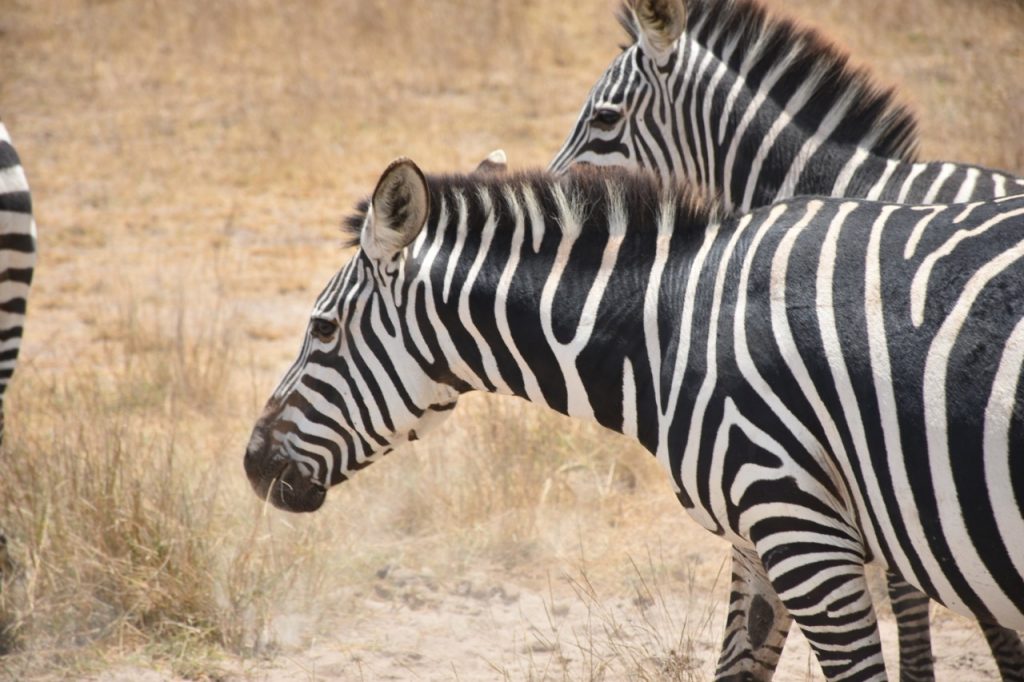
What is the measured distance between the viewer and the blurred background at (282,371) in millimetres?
4898

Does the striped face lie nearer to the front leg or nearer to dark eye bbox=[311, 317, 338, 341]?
dark eye bbox=[311, 317, 338, 341]

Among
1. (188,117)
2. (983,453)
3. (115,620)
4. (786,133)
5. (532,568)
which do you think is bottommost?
(115,620)

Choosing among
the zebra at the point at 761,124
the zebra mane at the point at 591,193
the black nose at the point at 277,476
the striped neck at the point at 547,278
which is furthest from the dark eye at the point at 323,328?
the zebra at the point at 761,124

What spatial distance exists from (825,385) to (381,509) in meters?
3.51

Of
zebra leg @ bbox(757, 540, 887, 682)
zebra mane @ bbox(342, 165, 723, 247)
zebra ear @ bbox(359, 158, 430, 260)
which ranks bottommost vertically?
zebra leg @ bbox(757, 540, 887, 682)

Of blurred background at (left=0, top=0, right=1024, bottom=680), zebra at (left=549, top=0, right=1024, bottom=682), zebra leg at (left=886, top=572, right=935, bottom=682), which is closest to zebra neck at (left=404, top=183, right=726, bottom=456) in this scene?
blurred background at (left=0, top=0, right=1024, bottom=680)

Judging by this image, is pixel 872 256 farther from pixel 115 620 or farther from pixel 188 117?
pixel 188 117

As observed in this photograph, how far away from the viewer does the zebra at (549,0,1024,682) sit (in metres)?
4.53


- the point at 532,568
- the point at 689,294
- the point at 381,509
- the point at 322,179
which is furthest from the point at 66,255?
the point at 689,294

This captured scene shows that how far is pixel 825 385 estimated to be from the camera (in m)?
2.99

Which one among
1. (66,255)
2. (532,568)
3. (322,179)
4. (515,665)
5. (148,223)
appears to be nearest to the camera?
(515,665)

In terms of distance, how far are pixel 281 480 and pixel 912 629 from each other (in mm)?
2481

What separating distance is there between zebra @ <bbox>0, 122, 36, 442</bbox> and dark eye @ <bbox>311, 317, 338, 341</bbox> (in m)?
2.06

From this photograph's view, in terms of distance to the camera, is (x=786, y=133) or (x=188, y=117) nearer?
(x=786, y=133)
